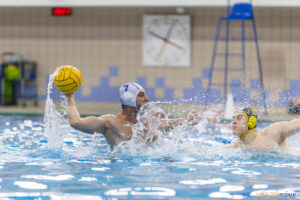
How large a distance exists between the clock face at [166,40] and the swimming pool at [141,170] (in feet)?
22.2

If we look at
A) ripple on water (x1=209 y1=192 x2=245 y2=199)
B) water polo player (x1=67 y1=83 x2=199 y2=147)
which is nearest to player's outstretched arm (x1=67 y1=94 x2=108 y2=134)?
water polo player (x1=67 y1=83 x2=199 y2=147)

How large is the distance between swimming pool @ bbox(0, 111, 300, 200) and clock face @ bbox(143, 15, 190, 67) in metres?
6.76

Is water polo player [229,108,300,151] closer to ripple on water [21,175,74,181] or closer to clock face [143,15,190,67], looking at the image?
ripple on water [21,175,74,181]

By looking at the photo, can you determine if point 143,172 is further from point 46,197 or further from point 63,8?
point 63,8

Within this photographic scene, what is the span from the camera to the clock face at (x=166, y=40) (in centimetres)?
1179

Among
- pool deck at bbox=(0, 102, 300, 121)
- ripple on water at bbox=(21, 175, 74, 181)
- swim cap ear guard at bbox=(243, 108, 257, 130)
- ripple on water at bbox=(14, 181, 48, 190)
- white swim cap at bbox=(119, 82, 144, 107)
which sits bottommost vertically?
ripple on water at bbox=(14, 181, 48, 190)

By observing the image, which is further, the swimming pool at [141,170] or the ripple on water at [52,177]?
the ripple on water at [52,177]

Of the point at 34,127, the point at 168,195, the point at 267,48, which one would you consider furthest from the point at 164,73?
the point at 168,195

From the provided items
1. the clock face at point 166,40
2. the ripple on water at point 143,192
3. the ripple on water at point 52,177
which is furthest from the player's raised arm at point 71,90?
the clock face at point 166,40

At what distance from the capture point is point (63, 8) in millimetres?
12062

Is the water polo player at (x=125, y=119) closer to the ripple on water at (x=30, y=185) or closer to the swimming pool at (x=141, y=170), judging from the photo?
the swimming pool at (x=141, y=170)

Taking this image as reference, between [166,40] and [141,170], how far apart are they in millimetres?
8483

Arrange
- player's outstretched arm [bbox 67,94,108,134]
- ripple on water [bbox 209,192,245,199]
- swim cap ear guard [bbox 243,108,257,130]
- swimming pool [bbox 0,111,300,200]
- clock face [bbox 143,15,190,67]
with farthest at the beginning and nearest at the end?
1. clock face [bbox 143,15,190,67]
2. swim cap ear guard [bbox 243,108,257,130]
3. player's outstretched arm [bbox 67,94,108,134]
4. swimming pool [bbox 0,111,300,200]
5. ripple on water [bbox 209,192,245,199]

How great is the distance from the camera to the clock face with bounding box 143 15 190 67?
11789mm
